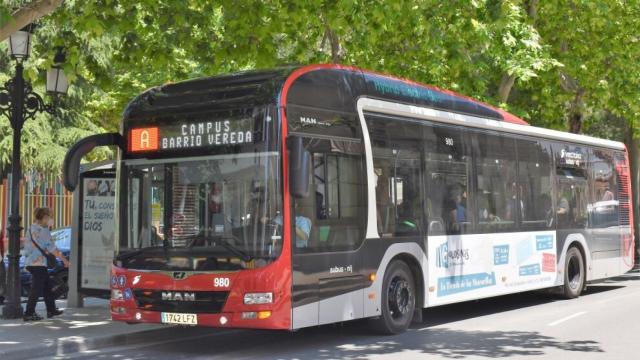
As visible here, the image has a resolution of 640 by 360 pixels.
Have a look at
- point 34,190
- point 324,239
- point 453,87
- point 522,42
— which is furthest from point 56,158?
point 324,239

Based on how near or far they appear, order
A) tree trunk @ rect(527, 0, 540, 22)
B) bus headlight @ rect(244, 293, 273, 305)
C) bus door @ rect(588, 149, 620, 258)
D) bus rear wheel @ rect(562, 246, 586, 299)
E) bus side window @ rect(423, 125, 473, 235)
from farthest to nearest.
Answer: tree trunk @ rect(527, 0, 540, 22) < bus door @ rect(588, 149, 620, 258) < bus rear wheel @ rect(562, 246, 586, 299) < bus side window @ rect(423, 125, 473, 235) < bus headlight @ rect(244, 293, 273, 305)

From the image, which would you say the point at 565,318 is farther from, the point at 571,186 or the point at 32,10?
the point at 32,10

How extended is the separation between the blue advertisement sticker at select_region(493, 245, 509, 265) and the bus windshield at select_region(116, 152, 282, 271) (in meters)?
5.25

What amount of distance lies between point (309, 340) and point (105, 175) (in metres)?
4.69

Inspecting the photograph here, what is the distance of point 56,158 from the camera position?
87.1 ft

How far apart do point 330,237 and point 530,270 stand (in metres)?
5.80

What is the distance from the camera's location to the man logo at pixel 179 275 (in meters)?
9.45

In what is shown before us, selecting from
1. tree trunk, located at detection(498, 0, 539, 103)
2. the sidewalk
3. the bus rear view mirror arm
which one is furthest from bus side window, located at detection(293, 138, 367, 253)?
tree trunk, located at detection(498, 0, 539, 103)

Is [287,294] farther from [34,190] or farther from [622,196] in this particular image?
[34,190]

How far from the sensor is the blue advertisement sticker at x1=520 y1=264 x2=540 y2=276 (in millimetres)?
14184

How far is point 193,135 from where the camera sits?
9688 millimetres

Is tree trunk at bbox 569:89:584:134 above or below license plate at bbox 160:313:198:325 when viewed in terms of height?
above

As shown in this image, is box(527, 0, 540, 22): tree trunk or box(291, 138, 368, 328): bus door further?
box(527, 0, 540, 22): tree trunk

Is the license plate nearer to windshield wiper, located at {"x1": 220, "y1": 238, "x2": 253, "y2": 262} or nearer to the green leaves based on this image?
windshield wiper, located at {"x1": 220, "y1": 238, "x2": 253, "y2": 262}
